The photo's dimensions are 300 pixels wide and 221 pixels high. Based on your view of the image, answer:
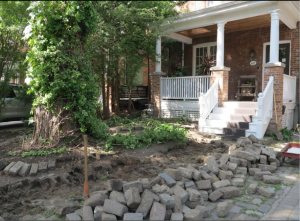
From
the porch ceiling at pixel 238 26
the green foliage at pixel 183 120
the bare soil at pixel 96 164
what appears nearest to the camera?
the bare soil at pixel 96 164

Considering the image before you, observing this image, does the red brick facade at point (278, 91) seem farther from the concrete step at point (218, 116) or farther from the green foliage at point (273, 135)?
the concrete step at point (218, 116)

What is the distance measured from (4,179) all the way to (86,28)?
134 inches

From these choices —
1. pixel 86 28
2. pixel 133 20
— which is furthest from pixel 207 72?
pixel 86 28

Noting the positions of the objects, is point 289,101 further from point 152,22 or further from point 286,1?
point 152,22

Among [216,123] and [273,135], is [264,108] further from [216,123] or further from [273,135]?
[216,123]

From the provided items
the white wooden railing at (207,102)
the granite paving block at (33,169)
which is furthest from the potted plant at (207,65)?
the granite paving block at (33,169)

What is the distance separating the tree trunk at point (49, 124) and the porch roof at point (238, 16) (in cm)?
607

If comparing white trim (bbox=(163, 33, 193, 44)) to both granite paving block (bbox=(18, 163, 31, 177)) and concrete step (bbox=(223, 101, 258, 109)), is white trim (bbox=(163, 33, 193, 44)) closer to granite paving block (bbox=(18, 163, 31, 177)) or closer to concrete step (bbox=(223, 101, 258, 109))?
concrete step (bbox=(223, 101, 258, 109))

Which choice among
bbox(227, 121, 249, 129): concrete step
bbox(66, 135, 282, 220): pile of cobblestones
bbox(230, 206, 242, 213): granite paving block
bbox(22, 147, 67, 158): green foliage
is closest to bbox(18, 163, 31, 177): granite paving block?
bbox(22, 147, 67, 158): green foliage

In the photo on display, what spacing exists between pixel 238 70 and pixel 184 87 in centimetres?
265

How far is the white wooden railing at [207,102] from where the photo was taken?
797 centimetres

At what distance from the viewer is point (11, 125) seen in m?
10.4

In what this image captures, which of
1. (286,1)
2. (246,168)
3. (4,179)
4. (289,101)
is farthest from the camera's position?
(289,101)

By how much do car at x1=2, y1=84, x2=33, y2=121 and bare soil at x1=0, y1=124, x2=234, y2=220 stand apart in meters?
3.12
